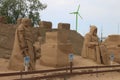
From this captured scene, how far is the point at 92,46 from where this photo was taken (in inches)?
822

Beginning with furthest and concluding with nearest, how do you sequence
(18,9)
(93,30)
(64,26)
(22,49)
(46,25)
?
(18,9), (64,26), (46,25), (93,30), (22,49)

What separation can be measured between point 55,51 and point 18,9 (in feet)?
66.9

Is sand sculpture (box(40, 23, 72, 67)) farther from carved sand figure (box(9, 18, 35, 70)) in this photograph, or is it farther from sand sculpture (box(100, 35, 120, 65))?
sand sculpture (box(100, 35, 120, 65))

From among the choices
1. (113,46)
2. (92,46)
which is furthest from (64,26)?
(92,46)

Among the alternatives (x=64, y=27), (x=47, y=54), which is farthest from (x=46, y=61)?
(x=64, y=27)

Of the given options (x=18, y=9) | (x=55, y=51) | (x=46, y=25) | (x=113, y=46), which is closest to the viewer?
(x=55, y=51)

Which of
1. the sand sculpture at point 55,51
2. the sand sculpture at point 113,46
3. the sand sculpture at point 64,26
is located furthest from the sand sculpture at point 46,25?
the sand sculpture at point 55,51

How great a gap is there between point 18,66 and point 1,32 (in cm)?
652

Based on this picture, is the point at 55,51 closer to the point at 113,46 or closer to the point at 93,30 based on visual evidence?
the point at 93,30

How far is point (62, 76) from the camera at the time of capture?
15328 millimetres

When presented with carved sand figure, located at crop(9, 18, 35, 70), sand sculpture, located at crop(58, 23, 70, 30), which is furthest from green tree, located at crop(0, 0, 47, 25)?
carved sand figure, located at crop(9, 18, 35, 70)

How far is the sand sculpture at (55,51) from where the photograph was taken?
18234 mm

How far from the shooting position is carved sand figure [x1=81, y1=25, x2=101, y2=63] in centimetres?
2081

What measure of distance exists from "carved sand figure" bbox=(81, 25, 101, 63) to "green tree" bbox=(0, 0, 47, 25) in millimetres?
17471
